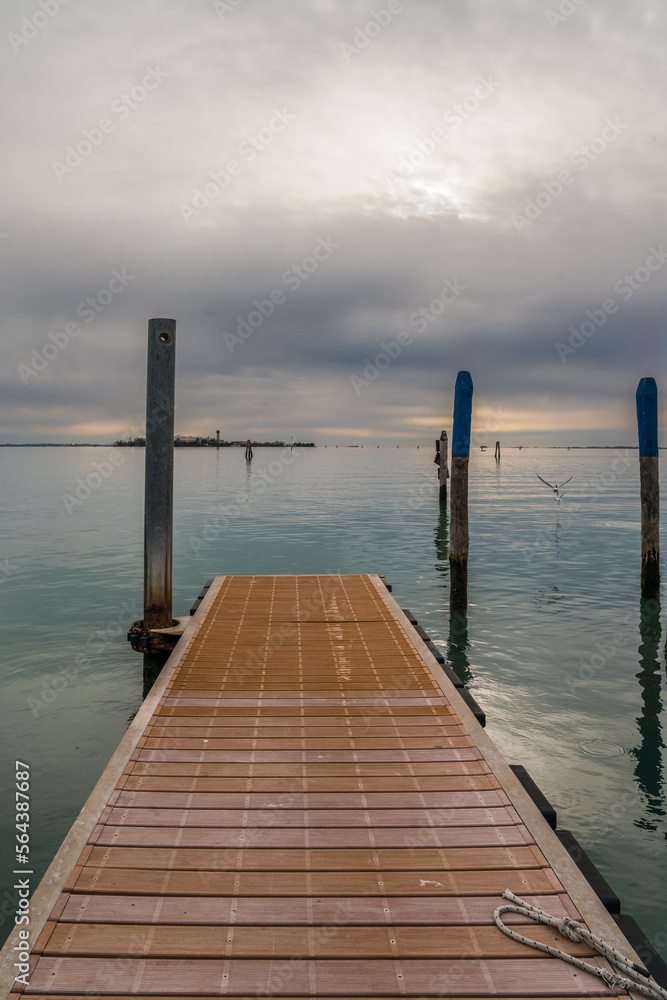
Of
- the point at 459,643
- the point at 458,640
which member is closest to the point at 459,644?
the point at 459,643

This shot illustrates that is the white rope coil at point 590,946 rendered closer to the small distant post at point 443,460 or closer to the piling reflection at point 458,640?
the piling reflection at point 458,640

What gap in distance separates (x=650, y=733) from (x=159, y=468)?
23.8 feet

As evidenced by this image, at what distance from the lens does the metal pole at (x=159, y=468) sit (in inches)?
313

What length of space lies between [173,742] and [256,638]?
3.15 m

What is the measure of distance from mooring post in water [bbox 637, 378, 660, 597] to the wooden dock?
9452 mm

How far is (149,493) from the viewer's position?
26.8ft

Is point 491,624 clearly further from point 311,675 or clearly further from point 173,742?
point 173,742

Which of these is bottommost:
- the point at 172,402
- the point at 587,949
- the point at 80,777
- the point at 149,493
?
the point at 80,777

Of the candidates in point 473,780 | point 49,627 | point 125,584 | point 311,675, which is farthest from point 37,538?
point 473,780

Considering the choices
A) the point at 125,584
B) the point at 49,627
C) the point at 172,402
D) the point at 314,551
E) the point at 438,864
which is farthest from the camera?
the point at 314,551

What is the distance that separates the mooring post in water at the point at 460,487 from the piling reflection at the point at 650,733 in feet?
11.9

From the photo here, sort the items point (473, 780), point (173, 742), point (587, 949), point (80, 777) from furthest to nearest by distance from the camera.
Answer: point (80, 777) → point (173, 742) → point (473, 780) → point (587, 949)

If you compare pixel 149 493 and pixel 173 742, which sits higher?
pixel 149 493

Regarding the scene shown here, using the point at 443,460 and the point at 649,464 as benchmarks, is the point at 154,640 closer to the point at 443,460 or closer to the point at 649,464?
the point at 649,464
